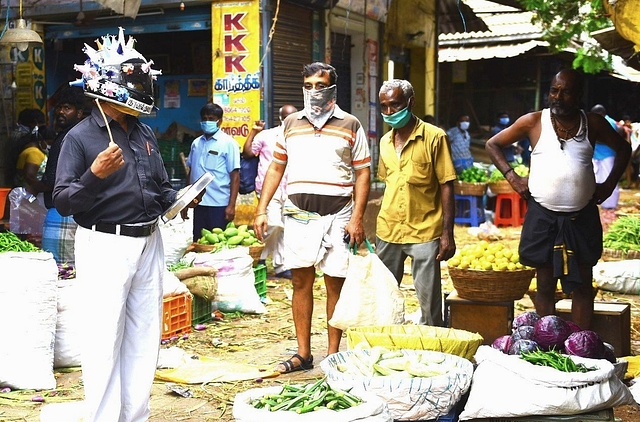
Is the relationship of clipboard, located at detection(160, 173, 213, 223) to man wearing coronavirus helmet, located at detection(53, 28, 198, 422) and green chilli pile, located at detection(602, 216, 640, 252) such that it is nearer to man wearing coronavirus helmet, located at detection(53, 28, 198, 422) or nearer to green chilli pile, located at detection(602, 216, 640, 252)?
man wearing coronavirus helmet, located at detection(53, 28, 198, 422)

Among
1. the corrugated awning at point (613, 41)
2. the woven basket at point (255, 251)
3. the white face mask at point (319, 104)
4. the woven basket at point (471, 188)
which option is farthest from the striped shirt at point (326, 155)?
the woven basket at point (471, 188)

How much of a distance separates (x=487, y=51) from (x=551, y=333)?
18.0 metres

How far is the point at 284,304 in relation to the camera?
975 centimetres

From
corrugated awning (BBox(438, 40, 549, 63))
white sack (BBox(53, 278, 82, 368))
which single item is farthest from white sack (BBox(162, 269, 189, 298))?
corrugated awning (BBox(438, 40, 549, 63))

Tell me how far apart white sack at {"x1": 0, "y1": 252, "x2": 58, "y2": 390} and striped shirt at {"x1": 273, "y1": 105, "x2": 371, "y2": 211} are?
6.74ft

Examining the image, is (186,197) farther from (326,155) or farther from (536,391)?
(536,391)

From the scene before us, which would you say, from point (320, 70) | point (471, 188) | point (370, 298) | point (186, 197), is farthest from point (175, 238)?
point (471, 188)

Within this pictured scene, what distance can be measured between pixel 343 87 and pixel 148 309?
1094 cm

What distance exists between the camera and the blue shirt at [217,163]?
10109mm

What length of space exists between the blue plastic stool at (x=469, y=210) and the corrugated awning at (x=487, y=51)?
5672mm

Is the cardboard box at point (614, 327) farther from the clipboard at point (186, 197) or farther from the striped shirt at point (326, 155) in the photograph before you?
the clipboard at point (186, 197)

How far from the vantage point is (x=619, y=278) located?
1020 cm

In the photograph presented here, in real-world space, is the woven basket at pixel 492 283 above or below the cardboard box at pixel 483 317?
above

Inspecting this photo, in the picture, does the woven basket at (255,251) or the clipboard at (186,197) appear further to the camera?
the woven basket at (255,251)
